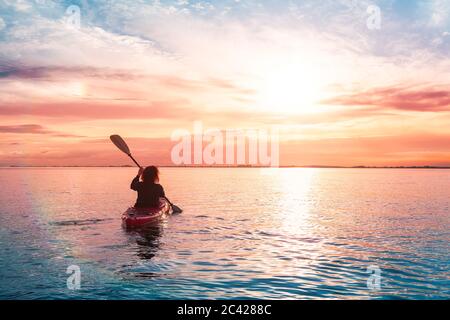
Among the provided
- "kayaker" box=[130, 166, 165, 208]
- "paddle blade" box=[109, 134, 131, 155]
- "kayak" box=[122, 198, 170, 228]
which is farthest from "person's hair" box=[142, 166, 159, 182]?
"paddle blade" box=[109, 134, 131, 155]

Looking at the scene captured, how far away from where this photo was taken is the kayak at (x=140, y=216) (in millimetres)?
22625

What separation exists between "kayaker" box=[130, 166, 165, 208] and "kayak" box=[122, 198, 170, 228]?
46cm

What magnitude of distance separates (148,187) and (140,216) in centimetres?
182

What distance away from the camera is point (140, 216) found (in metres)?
22.9

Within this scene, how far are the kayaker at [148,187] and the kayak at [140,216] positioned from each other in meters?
0.46

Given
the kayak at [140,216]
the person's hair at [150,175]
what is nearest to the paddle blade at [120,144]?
the kayak at [140,216]

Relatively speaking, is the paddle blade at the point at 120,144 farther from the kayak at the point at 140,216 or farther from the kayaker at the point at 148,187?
the kayak at the point at 140,216

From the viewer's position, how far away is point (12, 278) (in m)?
13.1

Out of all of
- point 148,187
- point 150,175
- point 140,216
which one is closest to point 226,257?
point 140,216

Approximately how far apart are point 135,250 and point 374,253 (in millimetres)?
10630

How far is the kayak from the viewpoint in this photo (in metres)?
22.6

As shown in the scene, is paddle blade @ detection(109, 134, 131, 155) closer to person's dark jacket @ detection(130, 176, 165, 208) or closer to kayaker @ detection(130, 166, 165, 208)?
kayaker @ detection(130, 166, 165, 208)
